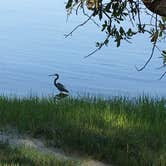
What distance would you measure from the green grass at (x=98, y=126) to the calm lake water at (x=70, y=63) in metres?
4.42

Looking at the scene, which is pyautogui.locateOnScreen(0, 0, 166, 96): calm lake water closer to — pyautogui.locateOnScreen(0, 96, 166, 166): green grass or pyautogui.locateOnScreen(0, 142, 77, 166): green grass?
pyautogui.locateOnScreen(0, 96, 166, 166): green grass

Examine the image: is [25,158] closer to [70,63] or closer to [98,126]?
[98,126]

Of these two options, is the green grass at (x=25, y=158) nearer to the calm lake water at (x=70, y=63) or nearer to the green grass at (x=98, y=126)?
the green grass at (x=98, y=126)

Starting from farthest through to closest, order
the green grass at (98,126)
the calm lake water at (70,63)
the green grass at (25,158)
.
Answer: the calm lake water at (70,63)
the green grass at (98,126)
the green grass at (25,158)

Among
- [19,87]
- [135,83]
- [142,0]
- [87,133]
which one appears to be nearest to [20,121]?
[87,133]

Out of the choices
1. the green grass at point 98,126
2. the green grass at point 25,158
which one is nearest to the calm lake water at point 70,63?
the green grass at point 98,126

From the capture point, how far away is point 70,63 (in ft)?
74.3

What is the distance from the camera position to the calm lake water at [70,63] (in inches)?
734

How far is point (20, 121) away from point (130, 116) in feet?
5.03

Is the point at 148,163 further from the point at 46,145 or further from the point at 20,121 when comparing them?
the point at 20,121

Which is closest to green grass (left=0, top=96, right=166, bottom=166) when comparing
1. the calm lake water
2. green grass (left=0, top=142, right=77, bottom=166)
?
green grass (left=0, top=142, right=77, bottom=166)

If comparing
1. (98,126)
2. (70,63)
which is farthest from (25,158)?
(70,63)

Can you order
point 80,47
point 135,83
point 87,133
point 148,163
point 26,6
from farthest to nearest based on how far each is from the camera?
point 26,6, point 80,47, point 135,83, point 87,133, point 148,163

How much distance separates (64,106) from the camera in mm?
9312
